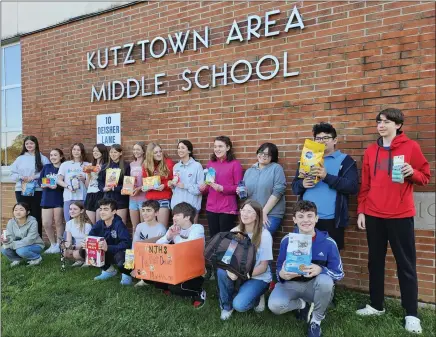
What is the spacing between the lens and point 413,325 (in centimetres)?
343

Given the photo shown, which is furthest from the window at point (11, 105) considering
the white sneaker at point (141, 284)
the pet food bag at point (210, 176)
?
the pet food bag at point (210, 176)

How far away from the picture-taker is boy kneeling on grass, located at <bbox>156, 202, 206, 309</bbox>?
4.10 meters

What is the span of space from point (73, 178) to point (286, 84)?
12.0 ft

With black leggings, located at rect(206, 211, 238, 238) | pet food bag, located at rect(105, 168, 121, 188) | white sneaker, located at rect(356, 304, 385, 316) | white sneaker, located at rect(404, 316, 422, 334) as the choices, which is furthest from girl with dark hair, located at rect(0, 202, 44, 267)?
white sneaker, located at rect(404, 316, 422, 334)

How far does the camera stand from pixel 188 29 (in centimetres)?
562

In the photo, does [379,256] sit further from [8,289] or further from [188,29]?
[8,289]

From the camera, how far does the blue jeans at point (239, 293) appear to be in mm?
3646

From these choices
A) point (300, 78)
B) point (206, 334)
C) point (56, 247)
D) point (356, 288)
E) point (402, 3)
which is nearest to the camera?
point (206, 334)

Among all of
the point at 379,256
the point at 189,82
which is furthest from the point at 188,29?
the point at 379,256

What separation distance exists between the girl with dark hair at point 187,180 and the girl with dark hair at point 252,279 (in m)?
1.34

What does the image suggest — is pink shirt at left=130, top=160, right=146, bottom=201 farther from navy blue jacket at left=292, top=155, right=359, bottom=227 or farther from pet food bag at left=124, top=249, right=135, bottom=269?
navy blue jacket at left=292, top=155, right=359, bottom=227

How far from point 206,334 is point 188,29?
423 cm

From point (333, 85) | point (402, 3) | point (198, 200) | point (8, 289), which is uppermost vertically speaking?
point (402, 3)

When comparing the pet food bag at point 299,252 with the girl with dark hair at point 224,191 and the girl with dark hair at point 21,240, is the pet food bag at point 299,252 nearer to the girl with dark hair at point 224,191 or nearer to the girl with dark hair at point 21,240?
the girl with dark hair at point 224,191
